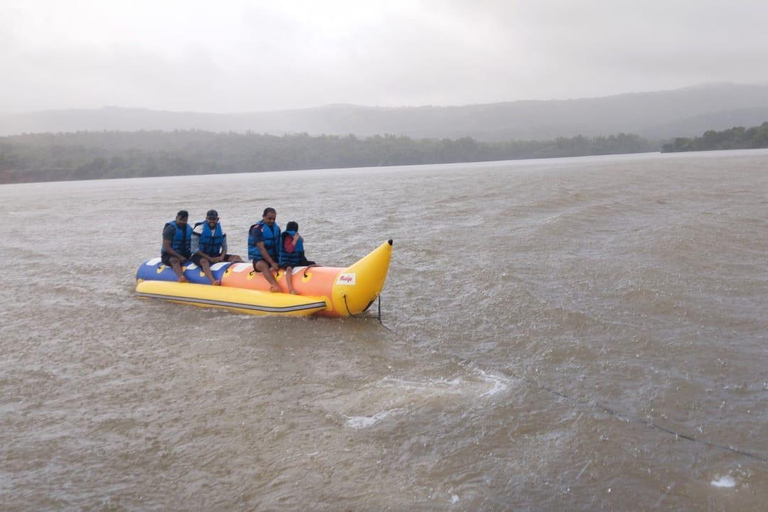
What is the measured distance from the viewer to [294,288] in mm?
5320

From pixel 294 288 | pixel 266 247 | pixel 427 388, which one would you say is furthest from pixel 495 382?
pixel 266 247

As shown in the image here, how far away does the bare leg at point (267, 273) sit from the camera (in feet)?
17.7

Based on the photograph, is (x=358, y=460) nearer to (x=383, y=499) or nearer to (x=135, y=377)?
(x=383, y=499)

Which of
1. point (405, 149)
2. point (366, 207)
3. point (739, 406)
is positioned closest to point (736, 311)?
point (739, 406)

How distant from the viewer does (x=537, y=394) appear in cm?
354

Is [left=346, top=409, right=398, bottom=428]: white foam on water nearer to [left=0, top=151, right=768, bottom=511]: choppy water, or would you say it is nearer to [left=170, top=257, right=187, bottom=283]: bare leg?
[left=0, top=151, right=768, bottom=511]: choppy water

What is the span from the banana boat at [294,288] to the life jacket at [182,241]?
0.53 ft

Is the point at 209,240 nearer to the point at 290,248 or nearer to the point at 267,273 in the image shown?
the point at 267,273

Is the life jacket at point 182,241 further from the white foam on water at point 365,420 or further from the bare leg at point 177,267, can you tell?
the white foam on water at point 365,420

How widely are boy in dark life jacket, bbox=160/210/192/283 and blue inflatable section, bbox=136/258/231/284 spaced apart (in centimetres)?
7

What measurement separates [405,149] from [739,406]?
41.2 metres

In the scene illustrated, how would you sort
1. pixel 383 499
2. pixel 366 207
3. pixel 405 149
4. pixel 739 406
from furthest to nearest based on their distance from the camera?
pixel 405 149
pixel 366 207
pixel 739 406
pixel 383 499

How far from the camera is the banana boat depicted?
16.3ft

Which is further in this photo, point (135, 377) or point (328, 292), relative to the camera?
point (328, 292)
